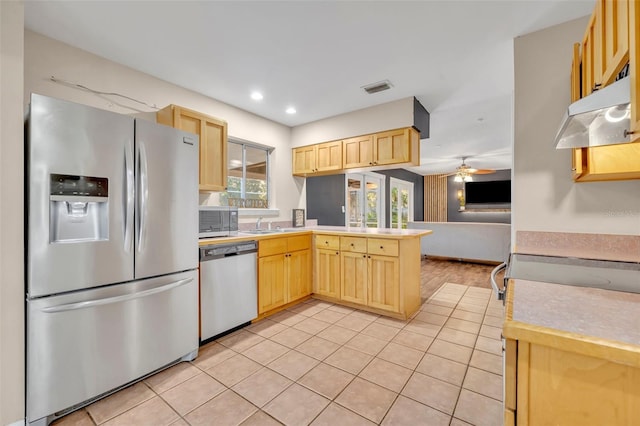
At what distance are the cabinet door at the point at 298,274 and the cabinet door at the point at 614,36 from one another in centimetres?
283

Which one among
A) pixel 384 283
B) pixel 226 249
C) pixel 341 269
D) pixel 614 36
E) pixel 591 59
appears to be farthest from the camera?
pixel 341 269

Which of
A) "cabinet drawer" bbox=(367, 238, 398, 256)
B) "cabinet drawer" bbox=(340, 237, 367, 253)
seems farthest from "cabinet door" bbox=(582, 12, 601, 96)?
"cabinet drawer" bbox=(340, 237, 367, 253)

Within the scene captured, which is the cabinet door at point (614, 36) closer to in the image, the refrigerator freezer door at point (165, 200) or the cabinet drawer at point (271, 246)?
the refrigerator freezer door at point (165, 200)

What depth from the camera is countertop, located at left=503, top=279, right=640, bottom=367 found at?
0.69 meters

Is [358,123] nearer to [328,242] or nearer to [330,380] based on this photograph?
[328,242]

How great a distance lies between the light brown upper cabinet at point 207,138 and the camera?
266 cm

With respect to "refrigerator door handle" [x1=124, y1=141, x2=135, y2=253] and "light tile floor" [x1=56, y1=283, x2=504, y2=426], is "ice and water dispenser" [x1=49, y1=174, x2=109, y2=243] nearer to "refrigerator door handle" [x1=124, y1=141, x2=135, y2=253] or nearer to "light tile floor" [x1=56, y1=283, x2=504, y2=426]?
"refrigerator door handle" [x1=124, y1=141, x2=135, y2=253]

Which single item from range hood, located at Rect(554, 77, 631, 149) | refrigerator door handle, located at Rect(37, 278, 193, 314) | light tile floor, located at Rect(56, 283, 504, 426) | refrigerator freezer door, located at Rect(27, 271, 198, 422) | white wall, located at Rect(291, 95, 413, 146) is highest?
white wall, located at Rect(291, 95, 413, 146)

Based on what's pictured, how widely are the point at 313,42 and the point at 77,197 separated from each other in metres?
1.97

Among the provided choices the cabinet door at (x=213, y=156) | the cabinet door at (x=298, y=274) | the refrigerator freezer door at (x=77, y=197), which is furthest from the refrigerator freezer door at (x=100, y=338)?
the cabinet door at (x=298, y=274)

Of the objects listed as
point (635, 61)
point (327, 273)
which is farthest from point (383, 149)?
point (635, 61)

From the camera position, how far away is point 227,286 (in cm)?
258

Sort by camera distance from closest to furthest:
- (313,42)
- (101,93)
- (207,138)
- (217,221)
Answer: (313,42) → (101,93) → (217,221) → (207,138)

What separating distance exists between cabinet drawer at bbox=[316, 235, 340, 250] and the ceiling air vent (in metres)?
1.72
